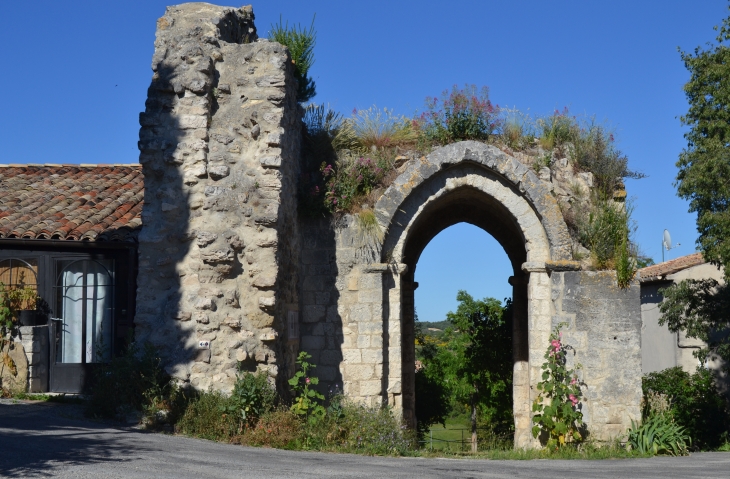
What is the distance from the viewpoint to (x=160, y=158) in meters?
8.75

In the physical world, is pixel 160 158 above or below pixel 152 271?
above

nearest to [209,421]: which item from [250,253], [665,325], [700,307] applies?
[250,253]

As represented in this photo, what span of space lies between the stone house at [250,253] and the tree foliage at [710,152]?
81.2 inches

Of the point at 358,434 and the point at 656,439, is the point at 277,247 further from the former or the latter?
the point at 656,439

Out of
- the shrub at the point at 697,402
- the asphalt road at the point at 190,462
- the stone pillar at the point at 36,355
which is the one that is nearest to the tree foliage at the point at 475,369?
the shrub at the point at 697,402

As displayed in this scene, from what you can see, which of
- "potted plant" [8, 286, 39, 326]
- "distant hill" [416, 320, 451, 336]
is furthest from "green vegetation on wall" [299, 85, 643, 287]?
"distant hill" [416, 320, 451, 336]

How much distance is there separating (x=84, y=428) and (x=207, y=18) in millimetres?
4879

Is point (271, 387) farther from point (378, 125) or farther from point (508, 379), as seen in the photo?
point (508, 379)

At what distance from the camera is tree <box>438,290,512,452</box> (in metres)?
15.5

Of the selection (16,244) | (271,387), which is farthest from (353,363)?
(16,244)

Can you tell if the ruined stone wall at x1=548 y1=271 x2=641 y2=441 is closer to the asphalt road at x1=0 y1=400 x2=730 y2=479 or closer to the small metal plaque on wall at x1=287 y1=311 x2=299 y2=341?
the asphalt road at x1=0 y1=400 x2=730 y2=479

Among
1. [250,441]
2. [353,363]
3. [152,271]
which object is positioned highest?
[152,271]

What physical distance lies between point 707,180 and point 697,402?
5.15 meters

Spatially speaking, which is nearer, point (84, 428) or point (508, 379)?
point (84, 428)
